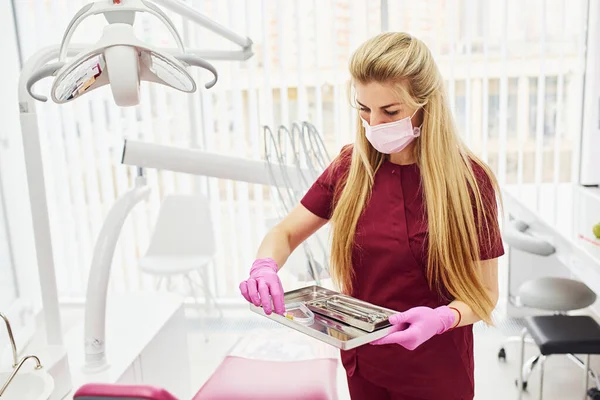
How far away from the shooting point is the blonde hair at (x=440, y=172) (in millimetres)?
1270

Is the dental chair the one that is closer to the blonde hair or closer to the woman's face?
the blonde hair

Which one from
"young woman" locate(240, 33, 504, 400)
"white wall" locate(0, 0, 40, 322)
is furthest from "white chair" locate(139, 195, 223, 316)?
"young woman" locate(240, 33, 504, 400)

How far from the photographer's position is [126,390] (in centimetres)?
102

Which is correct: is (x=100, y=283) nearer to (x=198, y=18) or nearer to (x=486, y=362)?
(x=198, y=18)

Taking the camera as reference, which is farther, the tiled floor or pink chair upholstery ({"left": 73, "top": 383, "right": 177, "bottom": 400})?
the tiled floor

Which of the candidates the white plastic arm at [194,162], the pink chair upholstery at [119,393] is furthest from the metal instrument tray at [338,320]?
the white plastic arm at [194,162]

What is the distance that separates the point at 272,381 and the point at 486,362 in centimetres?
170

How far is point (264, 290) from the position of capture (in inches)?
50.5

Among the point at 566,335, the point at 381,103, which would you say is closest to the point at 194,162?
the point at 381,103

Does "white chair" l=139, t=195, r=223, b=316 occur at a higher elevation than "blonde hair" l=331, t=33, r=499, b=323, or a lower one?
lower

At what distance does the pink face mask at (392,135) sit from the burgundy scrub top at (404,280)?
0.08 meters

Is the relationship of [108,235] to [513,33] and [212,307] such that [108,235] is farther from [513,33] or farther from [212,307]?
[513,33]

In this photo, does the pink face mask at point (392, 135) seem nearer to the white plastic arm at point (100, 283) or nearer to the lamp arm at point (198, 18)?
the lamp arm at point (198, 18)

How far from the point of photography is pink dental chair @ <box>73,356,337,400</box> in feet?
5.38
